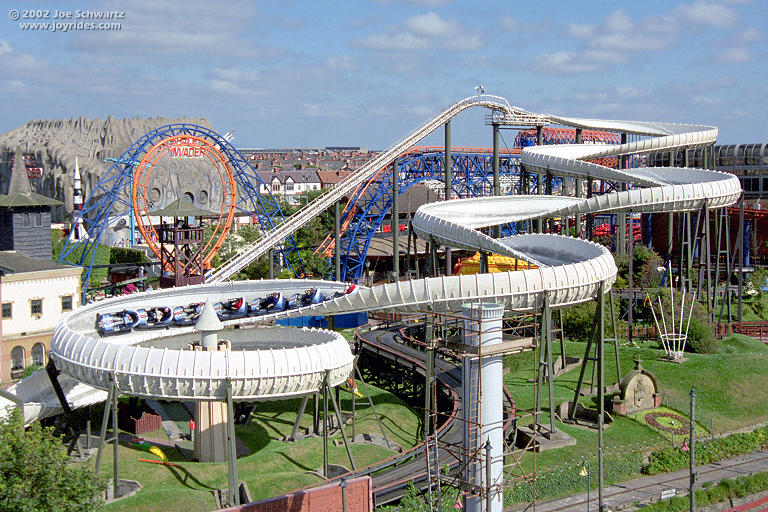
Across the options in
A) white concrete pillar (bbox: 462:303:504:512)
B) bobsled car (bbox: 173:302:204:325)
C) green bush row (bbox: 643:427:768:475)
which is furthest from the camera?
bobsled car (bbox: 173:302:204:325)

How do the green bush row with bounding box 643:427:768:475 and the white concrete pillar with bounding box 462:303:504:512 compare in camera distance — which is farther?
the green bush row with bounding box 643:427:768:475

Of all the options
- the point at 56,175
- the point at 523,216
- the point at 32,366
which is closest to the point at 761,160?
the point at 523,216

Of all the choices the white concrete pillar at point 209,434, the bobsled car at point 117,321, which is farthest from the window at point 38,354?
the white concrete pillar at point 209,434

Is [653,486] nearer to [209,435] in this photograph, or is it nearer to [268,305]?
[209,435]

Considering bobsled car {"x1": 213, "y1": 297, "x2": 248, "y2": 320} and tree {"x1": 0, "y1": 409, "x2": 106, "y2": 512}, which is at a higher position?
bobsled car {"x1": 213, "y1": 297, "x2": 248, "y2": 320}

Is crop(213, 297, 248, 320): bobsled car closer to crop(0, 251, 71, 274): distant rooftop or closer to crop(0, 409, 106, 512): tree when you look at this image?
crop(0, 251, 71, 274): distant rooftop

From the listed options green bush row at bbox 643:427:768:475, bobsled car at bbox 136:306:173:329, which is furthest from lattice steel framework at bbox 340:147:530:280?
green bush row at bbox 643:427:768:475

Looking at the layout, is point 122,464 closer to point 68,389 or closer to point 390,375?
point 68,389

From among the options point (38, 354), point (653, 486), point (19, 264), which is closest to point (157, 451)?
point (38, 354)
